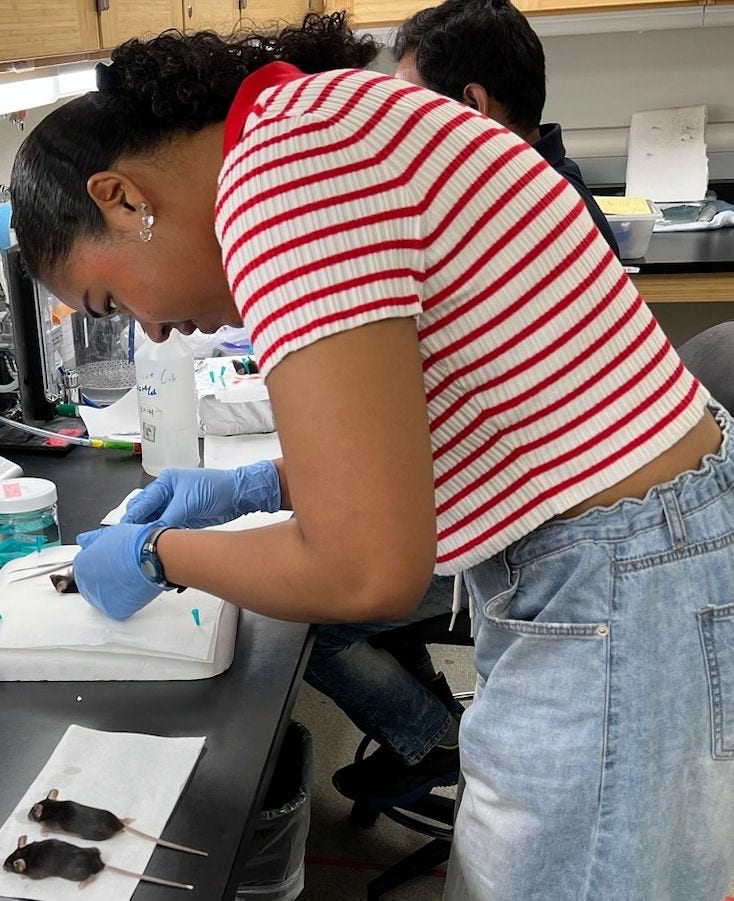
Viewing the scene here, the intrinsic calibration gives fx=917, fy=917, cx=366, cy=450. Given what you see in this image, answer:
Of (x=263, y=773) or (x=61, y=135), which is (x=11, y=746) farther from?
(x=61, y=135)

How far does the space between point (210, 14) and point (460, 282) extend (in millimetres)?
1469

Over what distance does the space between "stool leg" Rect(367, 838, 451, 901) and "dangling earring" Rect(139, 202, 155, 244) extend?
130 centimetres

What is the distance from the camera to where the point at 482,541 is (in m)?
0.83

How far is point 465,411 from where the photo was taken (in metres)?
0.79

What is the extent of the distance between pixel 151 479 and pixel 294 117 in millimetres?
867

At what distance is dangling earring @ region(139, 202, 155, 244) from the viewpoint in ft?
2.70

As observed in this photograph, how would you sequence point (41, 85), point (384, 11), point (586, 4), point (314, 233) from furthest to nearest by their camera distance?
point (384, 11)
point (586, 4)
point (41, 85)
point (314, 233)

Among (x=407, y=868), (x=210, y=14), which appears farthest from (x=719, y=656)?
(x=210, y=14)

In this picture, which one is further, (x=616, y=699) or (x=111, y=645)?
(x=111, y=645)

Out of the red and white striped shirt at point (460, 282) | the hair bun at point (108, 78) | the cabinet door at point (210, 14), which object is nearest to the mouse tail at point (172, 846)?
the red and white striped shirt at point (460, 282)

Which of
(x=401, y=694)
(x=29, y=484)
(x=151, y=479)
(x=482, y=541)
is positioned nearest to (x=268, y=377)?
(x=482, y=541)

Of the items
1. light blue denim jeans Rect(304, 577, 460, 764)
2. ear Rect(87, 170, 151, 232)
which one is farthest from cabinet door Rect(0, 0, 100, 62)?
light blue denim jeans Rect(304, 577, 460, 764)

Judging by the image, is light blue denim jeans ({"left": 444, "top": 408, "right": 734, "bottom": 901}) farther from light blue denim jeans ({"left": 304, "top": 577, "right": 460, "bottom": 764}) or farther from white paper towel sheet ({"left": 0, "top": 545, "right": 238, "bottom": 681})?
light blue denim jeans ({"left": 304, "top": 577, "right": 460, "bottom": 764})

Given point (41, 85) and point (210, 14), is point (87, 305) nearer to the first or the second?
point (41, 85)
